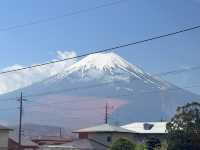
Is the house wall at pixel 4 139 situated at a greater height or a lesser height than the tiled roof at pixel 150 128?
lesser

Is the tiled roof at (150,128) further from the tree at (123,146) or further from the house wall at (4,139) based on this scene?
the tree at (123,146)

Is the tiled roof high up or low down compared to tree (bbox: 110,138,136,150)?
up

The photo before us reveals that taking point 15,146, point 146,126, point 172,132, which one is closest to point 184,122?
point 172,132

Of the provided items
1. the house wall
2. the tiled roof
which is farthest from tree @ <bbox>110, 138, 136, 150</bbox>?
the tiled roof

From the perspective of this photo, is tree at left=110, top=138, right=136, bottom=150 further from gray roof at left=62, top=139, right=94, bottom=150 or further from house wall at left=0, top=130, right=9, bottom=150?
house wall at left=0, top=130, right=9, bottom=150

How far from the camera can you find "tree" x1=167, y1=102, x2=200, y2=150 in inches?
2670

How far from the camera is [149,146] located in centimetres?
7475

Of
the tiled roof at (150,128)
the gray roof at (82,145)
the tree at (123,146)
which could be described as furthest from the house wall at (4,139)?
the tiled roof at (150,128)

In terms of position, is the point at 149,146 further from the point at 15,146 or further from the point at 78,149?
the point at 15,146

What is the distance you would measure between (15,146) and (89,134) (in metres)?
17.5

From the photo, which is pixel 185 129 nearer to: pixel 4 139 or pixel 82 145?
pixel 82 145

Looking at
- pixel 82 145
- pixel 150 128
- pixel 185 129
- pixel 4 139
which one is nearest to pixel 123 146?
pixel 185 129

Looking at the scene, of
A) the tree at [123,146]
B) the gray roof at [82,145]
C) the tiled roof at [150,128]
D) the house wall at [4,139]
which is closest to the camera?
the tree at [123,146]

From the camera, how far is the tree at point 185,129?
67.8 meters
